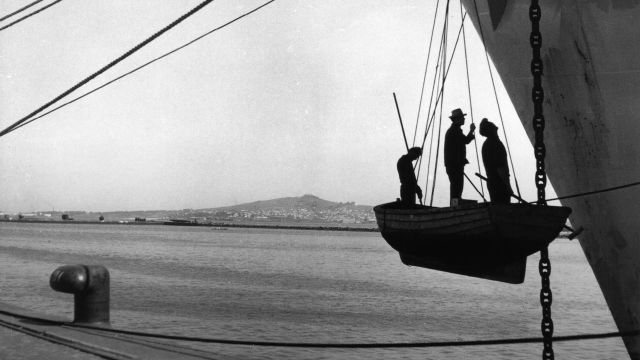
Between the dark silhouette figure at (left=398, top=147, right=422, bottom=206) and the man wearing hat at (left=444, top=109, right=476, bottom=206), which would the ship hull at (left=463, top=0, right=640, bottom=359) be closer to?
the man wearing hat at (left=444, top=109, right=476, bottom=206)

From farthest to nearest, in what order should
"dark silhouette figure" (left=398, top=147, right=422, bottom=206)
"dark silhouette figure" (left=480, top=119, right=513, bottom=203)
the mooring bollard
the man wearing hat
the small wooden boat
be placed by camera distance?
the mooring bollard
"dark silhouette figure" (left=398, top=147, right=422, bottom=206)
the man wearing hat
"dark silhouette figure" (left=480, top=119, right=513, bottom=203)
the small wooden boat

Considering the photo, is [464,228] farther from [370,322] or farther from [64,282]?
[370,322]

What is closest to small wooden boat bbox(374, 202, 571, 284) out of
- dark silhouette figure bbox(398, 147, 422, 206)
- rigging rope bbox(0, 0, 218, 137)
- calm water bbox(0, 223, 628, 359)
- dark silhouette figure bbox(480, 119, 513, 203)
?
dark silhouette figure bbox(398, 147, 422, 206)

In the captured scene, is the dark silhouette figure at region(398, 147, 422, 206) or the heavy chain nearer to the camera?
the heavy chain

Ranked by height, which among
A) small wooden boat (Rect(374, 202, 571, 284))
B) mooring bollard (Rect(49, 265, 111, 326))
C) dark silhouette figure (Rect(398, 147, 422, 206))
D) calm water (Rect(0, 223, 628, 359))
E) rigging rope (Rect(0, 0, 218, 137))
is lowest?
calm water (Rect(0, 223, 628, 359))

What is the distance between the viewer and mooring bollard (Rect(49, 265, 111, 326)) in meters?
9.37

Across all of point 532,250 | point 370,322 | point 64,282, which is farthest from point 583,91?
point 370,322

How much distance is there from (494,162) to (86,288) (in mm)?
6398

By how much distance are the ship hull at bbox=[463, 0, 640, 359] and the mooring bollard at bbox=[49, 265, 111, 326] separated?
22.3 ft

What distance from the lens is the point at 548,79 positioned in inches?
276

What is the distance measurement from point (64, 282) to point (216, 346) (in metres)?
13.8

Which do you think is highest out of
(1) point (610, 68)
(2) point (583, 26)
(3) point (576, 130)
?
(2) point (583, 26)

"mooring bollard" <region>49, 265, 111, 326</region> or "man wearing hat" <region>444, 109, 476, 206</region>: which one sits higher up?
"man wearing hat" <region>444, 109, 476, 206</region>

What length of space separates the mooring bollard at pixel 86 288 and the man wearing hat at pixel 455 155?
5.54 m
